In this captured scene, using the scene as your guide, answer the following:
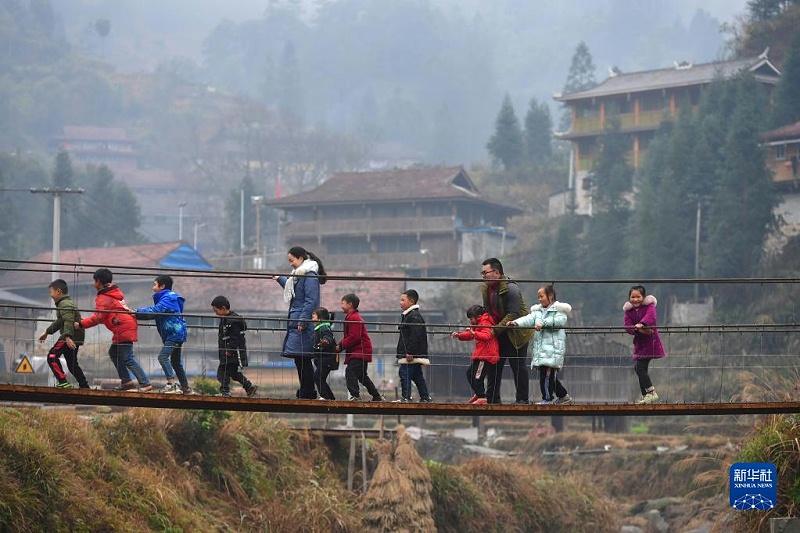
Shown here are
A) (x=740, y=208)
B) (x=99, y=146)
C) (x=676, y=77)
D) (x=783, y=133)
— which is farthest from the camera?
(x=99, y=146)

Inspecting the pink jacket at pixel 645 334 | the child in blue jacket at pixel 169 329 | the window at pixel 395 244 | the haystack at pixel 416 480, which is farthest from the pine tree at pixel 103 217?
the pink jacket at pixel 645 334

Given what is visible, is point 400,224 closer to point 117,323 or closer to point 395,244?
point 395,244

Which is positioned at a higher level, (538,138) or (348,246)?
(538,138)

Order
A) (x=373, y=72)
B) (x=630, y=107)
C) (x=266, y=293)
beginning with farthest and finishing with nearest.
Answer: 1. (x=373, y=72)
2. (x=630, y=107)
3. (x=266, y=293)

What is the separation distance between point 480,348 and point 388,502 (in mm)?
8040

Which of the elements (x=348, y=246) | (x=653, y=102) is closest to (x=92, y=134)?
(x=348, y=246)

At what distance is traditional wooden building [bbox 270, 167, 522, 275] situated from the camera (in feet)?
209

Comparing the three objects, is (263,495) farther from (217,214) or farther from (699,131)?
(217,214)

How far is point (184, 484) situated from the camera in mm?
18500

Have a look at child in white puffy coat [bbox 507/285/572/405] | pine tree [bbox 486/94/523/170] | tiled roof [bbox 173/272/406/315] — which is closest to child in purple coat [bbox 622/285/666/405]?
child in white puffy coat [bbox 507/285/572/405]

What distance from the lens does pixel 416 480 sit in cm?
2097

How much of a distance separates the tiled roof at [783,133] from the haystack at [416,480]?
111 feet

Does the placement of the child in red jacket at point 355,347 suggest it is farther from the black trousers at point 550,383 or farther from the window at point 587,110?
the window at point 587,110

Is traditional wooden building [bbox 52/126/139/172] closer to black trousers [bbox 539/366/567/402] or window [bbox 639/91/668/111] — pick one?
window [bbox 639/91/668/111]
